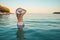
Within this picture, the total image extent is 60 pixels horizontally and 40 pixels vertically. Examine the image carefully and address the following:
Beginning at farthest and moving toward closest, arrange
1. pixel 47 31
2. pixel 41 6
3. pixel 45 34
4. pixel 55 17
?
pixel 55 17 < pixel 41 6 < pixel 47 31 < pixel 45 34

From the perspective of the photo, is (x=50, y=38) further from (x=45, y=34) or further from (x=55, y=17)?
(x=55, y=17)

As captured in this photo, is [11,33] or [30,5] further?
[30,5]

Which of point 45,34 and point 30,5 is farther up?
point 30,5

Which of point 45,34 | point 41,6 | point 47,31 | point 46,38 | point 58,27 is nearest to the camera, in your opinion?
point 46,38

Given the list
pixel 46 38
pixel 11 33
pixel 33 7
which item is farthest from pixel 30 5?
pixel 46 38

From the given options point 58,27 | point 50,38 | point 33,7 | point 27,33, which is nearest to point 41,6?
point 33,7

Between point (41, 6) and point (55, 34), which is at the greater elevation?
point (41, 6)

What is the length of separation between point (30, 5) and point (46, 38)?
1.48 m

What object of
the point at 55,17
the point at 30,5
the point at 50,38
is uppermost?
the point at 30,5

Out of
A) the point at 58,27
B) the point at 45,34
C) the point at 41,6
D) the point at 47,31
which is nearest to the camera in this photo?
the point at 45,34

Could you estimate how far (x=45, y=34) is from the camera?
12.6ft

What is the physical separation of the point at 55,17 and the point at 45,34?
1808mm

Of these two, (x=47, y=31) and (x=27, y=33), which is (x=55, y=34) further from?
(x=27, y=33)

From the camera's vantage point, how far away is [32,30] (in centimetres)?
420
